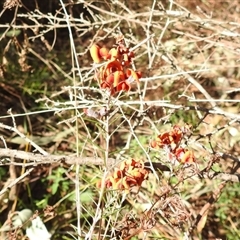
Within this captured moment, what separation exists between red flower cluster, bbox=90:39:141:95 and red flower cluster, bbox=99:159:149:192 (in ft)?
0.60

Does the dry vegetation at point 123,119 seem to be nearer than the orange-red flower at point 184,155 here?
No

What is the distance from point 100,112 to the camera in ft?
4.55

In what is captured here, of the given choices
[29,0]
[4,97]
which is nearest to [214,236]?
[4,97]

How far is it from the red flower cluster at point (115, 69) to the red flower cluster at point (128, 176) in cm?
18

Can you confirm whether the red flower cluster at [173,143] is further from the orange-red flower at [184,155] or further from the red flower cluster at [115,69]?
the red flower cluster at [115,69]

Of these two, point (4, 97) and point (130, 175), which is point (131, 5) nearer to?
point (4, 97)

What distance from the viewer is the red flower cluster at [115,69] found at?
4.27 ft

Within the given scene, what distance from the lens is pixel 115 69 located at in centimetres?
131

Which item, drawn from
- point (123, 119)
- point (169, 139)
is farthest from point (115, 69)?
point (123, 119)

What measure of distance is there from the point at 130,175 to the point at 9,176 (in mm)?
1055

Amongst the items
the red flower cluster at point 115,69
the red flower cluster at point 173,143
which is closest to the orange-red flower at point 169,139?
the red flower cluster at point 173,143

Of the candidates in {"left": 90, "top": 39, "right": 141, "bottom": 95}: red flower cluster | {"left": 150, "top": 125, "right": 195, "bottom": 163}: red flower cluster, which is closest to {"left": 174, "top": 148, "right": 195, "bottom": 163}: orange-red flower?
{"left": 150, "top": 125, "right": 195, "bottom": 163}: red flower cluster

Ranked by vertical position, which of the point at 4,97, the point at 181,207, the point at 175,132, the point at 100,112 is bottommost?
the point at 4,97

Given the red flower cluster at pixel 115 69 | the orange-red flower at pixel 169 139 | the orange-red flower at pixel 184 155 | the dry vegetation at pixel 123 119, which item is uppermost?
the red flower cluster at pixel 115 69
